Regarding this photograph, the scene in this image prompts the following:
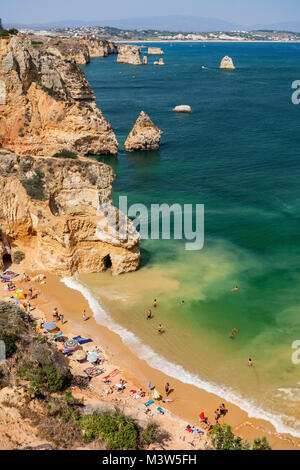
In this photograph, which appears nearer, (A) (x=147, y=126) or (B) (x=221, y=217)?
(B) (x=221, y=217)

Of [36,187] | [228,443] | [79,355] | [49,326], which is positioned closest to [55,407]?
[79,355]

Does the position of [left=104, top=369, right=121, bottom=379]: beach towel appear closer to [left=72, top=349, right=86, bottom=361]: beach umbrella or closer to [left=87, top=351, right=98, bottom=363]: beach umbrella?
[left=87, top=351, right=98, bottom=363]: beach umbrella

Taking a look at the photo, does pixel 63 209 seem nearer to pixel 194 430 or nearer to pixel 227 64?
pixel 194 430

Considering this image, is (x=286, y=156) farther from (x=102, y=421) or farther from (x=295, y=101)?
(x=102, y=421)

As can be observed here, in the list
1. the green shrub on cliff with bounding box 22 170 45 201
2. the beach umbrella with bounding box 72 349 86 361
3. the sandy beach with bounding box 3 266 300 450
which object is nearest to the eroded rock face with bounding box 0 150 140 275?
the green shrub on cliff with bounding box 22 170 45 201

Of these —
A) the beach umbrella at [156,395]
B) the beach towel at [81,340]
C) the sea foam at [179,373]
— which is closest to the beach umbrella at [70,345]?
the beach towel at [81,340]

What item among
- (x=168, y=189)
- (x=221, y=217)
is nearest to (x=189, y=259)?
(x=221, y=217)

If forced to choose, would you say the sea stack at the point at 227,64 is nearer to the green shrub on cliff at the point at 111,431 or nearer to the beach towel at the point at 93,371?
the beach towel at the point at 93,371
